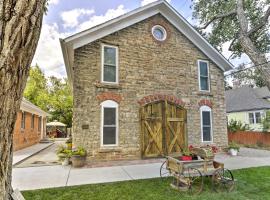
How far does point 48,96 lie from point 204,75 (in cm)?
2547

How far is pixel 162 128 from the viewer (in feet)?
33.7

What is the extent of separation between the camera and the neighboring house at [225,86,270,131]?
20.2 metres

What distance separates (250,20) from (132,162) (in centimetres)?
1286

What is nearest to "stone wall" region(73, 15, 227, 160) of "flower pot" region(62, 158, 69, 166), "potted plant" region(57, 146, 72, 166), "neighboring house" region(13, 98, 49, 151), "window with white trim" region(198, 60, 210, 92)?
"window with white trim" region(198, 60, 210, 92)

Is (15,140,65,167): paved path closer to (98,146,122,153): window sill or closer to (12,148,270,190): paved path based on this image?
(12,148,270,190): paved path

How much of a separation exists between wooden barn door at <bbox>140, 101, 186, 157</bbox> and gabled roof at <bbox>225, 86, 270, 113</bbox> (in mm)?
13281

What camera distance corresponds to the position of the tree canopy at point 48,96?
3056 cm

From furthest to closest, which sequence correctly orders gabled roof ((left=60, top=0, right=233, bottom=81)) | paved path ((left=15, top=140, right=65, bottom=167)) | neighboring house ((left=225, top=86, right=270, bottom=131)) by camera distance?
neighboring house ((left=225, top=86, right=270, bottom=131)) → gabled roof ((left=60, top=0, right=233, bottom=81)) → paved path ((left=15, top=140, right=65, bottom=167))

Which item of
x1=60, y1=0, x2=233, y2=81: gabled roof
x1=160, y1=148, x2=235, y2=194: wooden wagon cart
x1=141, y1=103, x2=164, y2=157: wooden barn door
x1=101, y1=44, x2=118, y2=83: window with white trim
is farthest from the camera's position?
x1=141, y1=103, x2=164, y2=157: wooden barn door

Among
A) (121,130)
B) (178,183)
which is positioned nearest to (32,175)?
(121,130)

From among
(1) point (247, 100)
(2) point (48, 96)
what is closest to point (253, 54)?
(1) point (247, 100)

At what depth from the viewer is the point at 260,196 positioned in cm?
530

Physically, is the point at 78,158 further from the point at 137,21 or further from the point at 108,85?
the point at 137,21

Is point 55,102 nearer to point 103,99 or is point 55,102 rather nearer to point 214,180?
point 103,99
